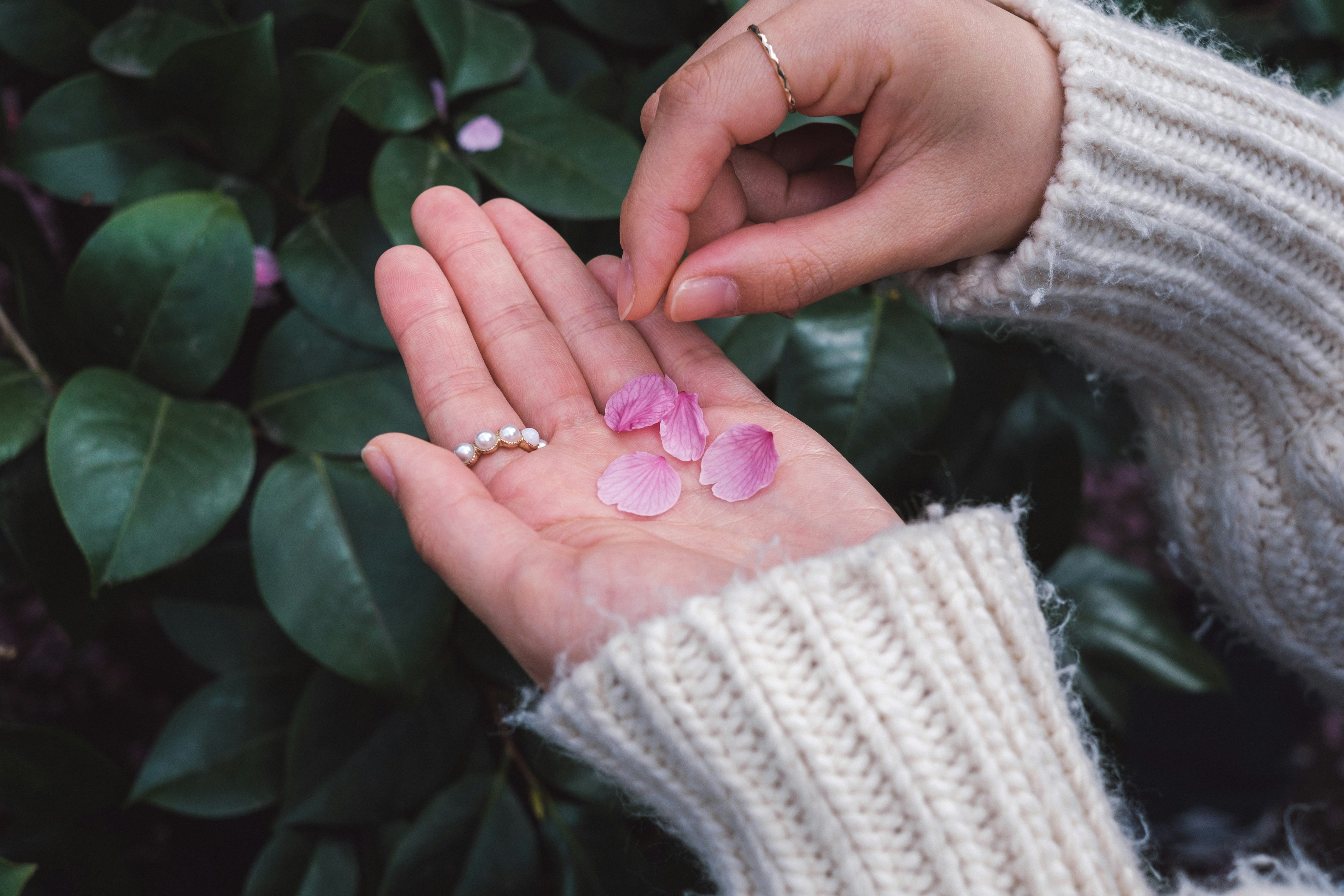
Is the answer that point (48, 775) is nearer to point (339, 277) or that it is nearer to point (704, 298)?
point (339, 277)

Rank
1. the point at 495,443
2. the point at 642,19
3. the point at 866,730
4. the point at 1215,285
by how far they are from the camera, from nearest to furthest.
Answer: the point at 866,730 < the point at 495,443 < the point at 1215,285 < the point at 642,19

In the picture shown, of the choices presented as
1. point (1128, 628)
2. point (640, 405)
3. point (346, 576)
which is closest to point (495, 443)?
point (640, 405)

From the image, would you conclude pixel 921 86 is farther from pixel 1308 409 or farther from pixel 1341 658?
pixel 1341 658

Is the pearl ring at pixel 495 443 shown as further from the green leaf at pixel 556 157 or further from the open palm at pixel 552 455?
the green leaf at pixel 556 157

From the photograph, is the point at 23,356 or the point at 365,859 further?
the point at 365,859

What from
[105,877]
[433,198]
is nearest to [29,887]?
[105,877]

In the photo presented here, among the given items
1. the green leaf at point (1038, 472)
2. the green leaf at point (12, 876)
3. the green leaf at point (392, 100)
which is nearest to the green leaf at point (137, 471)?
the green leaf at point (12, 876)
